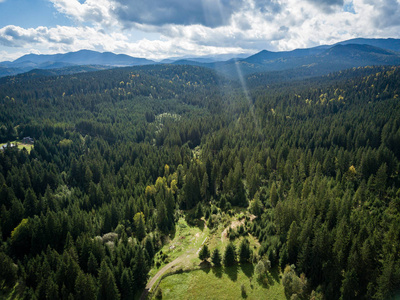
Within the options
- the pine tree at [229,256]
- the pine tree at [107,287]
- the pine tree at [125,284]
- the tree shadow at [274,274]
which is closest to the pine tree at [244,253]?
the pine tree at [229,256]

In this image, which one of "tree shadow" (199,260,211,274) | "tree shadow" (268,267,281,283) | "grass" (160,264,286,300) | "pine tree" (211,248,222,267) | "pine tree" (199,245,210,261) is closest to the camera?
"grass" (160,264,286,300)

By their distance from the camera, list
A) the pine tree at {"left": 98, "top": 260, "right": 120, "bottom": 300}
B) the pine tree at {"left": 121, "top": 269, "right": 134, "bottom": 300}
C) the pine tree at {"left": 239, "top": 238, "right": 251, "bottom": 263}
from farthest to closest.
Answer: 1. the pine tree at {"left": 239, "top": 238, "right": 251, "bottom": 263}
2. the pine tree at {"left": 121, "top": 269, "right": 134, "bottom": 300}
3. the pine tree at {"left": 98, "top": 260, "right": 120, "bottom": 300}

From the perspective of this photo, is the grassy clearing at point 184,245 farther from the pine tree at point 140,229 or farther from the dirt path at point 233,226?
the pine tree at point 140,229

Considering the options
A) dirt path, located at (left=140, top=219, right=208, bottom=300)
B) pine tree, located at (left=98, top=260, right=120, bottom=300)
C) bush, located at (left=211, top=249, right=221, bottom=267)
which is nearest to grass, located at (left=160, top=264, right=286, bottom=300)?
bush, located at (left=211, top=249, right=221, bottom=267)

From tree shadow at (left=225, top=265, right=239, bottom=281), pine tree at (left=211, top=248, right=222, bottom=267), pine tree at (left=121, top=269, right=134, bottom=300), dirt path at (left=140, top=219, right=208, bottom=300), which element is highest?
pine tree at (left=121, top=269, right=134, bottom=300)

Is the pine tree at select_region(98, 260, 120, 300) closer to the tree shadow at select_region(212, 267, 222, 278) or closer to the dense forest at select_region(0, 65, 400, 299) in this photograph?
the dense forest at select_region(0, 65, 400, 299)

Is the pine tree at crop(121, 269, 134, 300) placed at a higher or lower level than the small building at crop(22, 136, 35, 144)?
lower

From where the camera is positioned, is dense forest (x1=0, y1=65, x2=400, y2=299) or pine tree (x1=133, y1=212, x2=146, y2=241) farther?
pine tree (x1=133, y1=212, x2=146, y2=241)

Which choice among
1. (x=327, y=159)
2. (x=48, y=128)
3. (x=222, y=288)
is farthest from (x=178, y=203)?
(x=48, y=128)
